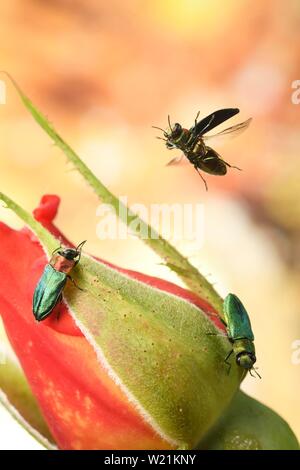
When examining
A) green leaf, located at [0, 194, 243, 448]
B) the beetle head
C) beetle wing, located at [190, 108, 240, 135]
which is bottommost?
green leaf, located at [0, 194, 243, 448]

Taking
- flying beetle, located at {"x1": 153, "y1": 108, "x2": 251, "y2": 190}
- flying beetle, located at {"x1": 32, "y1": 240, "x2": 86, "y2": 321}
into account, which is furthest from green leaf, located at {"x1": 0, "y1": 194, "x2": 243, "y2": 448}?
flying beetle, located at {"x1": 153, "y1": 108, "x2": 251, "y2": 190}

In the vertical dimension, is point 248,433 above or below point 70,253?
below

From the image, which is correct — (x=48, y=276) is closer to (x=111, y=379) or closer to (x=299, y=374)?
(x=111, y=379)

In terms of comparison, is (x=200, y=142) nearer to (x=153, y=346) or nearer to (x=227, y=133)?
(x=227, y=133)

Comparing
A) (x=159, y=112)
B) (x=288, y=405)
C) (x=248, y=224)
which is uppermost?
(x=159, y=112)

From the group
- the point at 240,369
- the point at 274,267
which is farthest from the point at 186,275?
the point at 274,267

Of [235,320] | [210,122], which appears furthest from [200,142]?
[235,320]

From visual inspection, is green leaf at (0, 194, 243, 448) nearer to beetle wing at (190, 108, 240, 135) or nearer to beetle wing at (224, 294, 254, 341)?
beetle wing at (224, 294, 254, 341)
